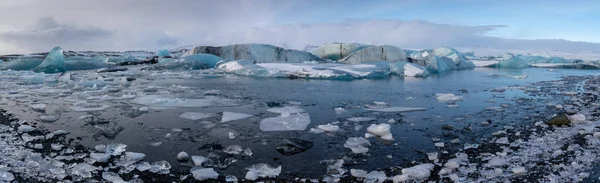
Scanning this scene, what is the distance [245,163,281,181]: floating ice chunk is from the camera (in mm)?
2661

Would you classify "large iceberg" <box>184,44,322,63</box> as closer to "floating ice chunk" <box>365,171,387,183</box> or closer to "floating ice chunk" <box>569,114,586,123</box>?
"floating ice chunk" <box>569,114,586,123</box>

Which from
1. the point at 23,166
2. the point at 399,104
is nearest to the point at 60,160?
the point at 23,166

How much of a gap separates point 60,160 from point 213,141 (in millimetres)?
1241

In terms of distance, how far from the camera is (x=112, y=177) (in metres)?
2.61

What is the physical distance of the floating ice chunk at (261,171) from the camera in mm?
2661

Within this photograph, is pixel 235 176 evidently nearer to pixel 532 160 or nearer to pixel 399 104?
pixel 532 160

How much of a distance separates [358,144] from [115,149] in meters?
2.15

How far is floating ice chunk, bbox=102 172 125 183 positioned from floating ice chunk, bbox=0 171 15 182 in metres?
0.54

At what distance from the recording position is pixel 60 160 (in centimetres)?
295

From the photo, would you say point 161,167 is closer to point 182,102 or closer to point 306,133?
point 306,133

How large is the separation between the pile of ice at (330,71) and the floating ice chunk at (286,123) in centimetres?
679

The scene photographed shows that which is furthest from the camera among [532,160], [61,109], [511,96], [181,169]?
[511,96]

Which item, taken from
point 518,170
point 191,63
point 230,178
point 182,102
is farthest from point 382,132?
point 191,63

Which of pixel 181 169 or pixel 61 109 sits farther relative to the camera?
pixel 61 109
